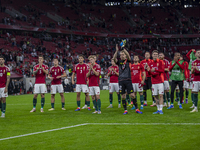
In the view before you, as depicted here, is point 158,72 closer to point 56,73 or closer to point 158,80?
point 158,80

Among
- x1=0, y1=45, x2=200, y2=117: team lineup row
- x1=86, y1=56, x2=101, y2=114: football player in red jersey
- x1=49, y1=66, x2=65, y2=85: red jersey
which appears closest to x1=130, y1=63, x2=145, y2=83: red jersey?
x1=0, y1=45, x2=200, y2=117: team lineup row

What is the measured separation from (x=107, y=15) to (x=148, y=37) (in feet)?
37.1

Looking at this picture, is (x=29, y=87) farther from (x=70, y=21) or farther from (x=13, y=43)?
(x=70, y=21)

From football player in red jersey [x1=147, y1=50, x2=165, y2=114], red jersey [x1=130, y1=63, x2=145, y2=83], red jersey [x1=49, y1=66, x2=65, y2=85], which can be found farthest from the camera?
red jersey [x1=49, y1=66, x2=65, y2=85]

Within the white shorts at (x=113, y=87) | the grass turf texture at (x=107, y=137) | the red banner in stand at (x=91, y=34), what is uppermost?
the red banner in stand at (x=91, y=34)

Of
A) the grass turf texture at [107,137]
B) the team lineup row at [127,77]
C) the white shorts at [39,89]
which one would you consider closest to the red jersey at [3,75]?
the team lineup row at [127,77]

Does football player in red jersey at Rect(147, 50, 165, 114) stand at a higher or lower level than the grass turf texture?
higher

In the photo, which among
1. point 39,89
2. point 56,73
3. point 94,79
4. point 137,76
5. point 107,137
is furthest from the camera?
point 56,73

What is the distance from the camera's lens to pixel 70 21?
51938mm

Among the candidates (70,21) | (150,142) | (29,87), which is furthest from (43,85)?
(70,21)

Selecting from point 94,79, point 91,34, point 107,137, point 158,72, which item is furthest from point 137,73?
point 91,34

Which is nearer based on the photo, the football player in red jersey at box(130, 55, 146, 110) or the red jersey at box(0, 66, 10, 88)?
the red jersey at box(0, 66, 10, 88)

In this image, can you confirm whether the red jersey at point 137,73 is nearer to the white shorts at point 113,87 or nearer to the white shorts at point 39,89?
the white shorts at point 113,87

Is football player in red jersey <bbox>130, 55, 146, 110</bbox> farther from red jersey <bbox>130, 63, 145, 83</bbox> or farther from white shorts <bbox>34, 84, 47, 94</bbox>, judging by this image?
white shorts <bbox>34, 84, 47, 94</bbox>
